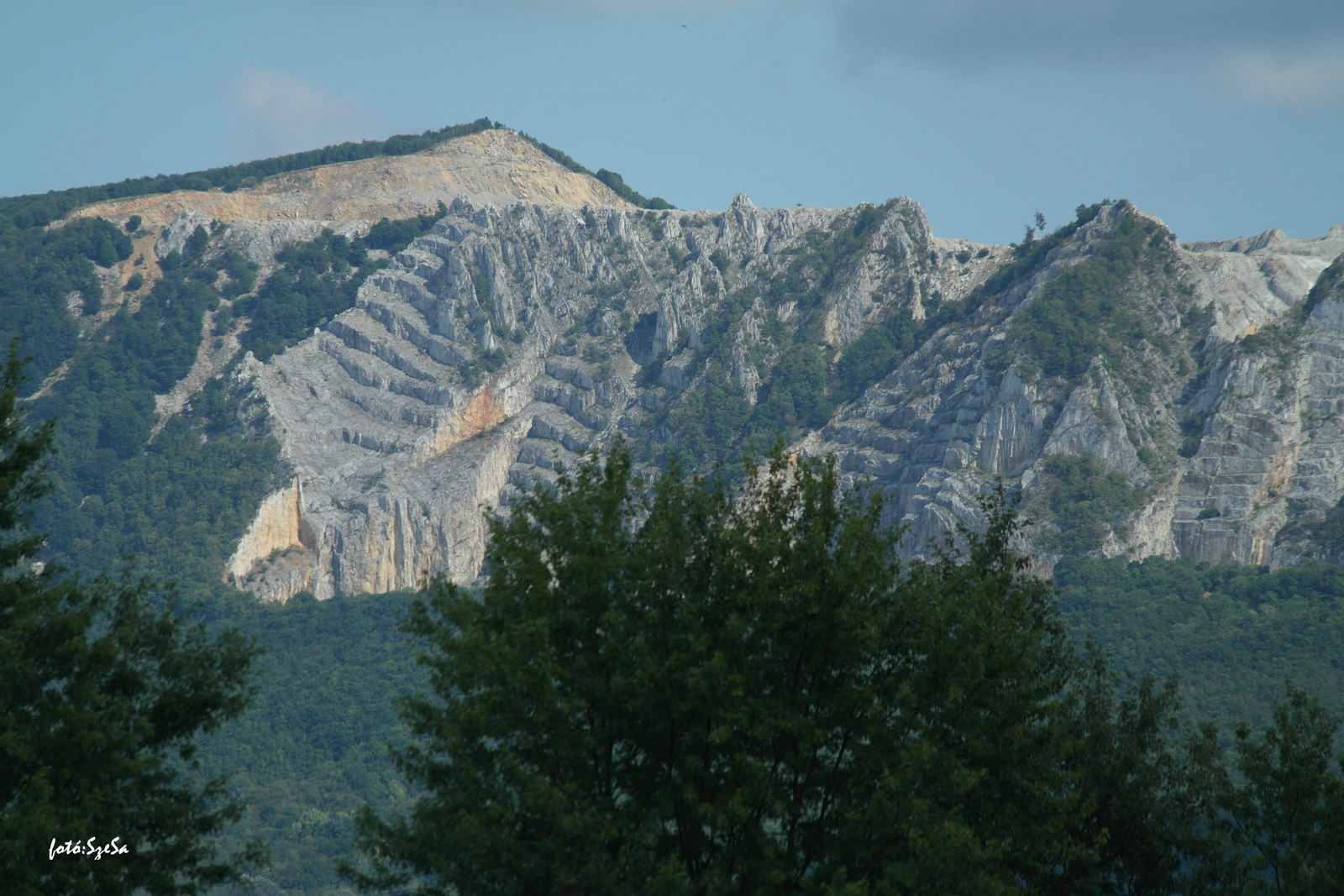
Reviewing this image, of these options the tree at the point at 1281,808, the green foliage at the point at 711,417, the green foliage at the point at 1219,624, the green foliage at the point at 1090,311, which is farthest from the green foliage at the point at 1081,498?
the tree at the point at 1281,808

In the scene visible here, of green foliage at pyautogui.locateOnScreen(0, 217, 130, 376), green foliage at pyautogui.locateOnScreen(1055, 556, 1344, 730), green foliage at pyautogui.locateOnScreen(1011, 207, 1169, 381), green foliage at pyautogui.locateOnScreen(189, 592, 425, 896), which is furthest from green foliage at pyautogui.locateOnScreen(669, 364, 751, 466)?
green foliage at pyautogui.locateOnScreen(0, 217, 130, 376)

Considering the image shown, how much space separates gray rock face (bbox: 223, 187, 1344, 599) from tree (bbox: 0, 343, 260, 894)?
339ft

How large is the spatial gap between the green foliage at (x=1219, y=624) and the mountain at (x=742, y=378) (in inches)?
206

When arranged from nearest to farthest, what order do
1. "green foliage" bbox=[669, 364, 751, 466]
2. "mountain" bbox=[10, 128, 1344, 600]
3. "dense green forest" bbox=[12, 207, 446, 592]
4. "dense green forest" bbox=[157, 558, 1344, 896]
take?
"dense green forest" bbox=[157, 558, 1344, 896] → "mountain" bbox=[10, 128, 1344, 600] → "dense green forest" bbox=[12, 207, 446, 592] → "green foliage" bbox=[669, 364, 751, 466]

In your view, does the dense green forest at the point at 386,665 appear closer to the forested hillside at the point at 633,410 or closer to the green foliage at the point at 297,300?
the forested hillside at the point at 633,410

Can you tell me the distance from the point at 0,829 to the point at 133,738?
134 inches

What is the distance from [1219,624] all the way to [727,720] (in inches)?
4424

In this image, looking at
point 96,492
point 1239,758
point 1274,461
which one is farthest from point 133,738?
point 96,492

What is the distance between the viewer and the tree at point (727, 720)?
24.0 metres

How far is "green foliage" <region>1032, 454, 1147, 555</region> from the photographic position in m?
142

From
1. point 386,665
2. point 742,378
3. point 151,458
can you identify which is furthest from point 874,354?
point 151,458

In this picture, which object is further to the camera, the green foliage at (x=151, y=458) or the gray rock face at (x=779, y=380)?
the green foliage at (x=151, y=458)

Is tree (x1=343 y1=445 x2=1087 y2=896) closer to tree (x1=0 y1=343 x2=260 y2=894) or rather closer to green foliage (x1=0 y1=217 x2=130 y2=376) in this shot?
tree (x1=0 y1=343 x2=260 y2=894)

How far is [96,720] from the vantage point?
82.2ft
